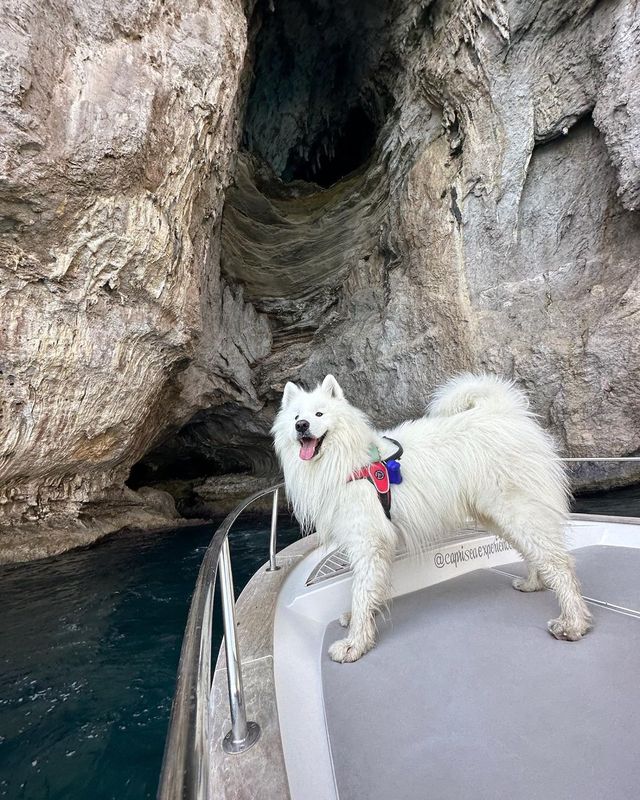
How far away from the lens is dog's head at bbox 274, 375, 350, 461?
1938mm

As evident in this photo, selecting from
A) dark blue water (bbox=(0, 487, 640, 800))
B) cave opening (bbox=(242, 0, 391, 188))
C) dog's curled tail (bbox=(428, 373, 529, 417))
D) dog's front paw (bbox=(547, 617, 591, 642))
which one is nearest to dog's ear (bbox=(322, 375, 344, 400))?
dog's curled tail (bbox=(428, 373, 529, 417))

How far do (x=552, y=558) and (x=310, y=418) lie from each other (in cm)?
133

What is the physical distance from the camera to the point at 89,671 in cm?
Answer: 229

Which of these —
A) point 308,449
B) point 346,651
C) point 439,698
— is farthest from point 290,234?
point 439,698

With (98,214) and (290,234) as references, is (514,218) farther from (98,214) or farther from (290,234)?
(98,214)

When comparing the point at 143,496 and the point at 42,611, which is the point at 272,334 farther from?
the point at 42,611

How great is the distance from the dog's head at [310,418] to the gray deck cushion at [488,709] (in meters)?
0.91

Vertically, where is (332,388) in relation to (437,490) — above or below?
above

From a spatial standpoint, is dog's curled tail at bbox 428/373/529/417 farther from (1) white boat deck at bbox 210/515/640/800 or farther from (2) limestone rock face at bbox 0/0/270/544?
(2) limestone rock face at bbox 0/0/270/544

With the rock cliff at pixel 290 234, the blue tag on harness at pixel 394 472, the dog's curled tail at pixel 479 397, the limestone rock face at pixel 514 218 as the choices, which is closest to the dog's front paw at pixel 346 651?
the blue tag on harness at pixel 394 472

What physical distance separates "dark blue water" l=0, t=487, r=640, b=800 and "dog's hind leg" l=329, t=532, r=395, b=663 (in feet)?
3.27

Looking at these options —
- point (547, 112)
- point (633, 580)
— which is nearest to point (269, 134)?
point (547, 112)

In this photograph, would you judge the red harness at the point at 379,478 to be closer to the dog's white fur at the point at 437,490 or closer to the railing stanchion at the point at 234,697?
the dog's white fur at the point at 437,490

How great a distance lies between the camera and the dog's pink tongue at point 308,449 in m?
1.93
